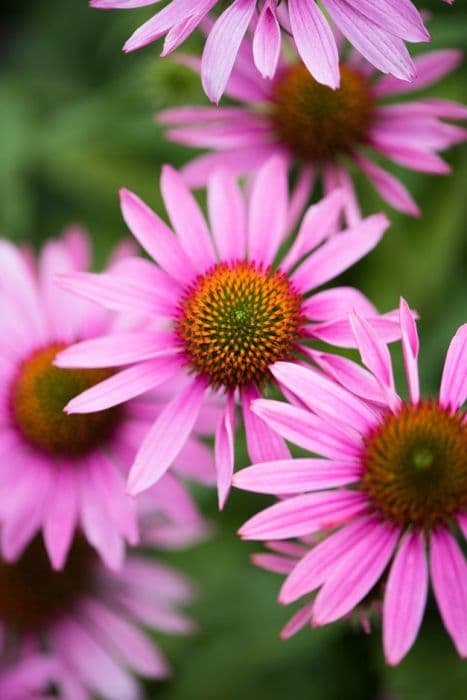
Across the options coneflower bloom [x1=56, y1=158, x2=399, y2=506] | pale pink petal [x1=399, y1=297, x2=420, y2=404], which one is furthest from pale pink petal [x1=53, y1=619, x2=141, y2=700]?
pale pink petal [x1=399, y1=297, x2=420, y2=404]

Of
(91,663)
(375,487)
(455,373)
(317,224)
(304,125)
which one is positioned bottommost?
(91,663)

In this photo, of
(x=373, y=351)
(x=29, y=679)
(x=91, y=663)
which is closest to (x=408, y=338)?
(x=373, y=351)

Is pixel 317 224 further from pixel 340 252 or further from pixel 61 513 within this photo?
pixel 61 513

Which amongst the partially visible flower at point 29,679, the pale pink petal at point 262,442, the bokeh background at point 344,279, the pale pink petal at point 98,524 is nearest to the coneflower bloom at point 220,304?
the pale pink petal at point 262,442

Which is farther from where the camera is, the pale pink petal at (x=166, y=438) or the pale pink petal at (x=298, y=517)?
the pale pink petal at (x=166, y=438)

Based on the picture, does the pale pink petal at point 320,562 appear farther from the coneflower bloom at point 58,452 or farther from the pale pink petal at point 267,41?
the pale pink petal at point 267,41

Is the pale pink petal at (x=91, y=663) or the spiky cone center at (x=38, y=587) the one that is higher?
the spiky cone center at (x=38, y=587)
